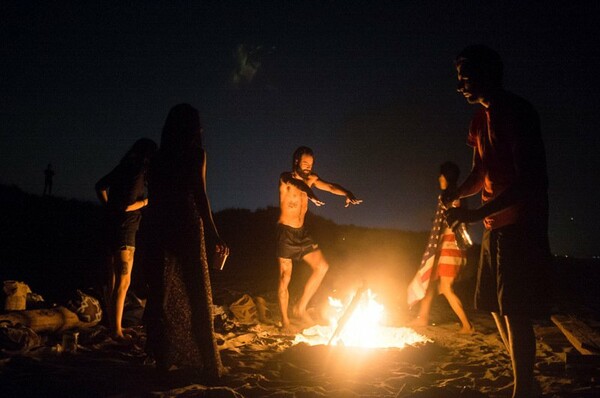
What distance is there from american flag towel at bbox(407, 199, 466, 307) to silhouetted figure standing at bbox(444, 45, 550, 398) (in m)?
3.31

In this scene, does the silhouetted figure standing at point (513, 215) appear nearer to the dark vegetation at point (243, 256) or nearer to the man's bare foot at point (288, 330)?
the dark vegetation at point (243, 256)

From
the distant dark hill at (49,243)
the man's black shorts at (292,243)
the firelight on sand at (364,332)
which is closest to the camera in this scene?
the firelight on sand at (364,332)

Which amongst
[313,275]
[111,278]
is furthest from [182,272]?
[313,275]

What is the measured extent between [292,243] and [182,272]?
2799 mm

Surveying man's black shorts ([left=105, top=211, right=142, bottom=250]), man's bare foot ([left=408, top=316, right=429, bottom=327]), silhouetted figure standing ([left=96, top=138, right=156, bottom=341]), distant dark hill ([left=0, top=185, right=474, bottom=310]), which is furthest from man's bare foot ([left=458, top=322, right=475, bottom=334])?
man's black shorts ([left=105, top=211, right=142, bottom=250])

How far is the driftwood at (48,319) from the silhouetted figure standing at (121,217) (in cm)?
59

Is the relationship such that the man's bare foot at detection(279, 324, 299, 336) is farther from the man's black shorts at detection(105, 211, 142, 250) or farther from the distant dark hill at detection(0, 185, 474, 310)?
the man's black shorts at detection(105, 211, 142, 250)

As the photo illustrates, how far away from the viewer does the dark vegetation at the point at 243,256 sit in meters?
8.79

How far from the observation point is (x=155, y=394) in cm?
296

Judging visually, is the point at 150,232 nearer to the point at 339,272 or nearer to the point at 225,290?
the point at 225,290

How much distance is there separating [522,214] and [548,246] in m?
0.29

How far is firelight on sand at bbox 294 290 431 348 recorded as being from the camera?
205 inches

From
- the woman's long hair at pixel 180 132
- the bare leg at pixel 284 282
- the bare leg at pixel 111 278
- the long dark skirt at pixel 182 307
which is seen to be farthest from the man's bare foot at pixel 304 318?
the woman's long hair at pixel 180 132

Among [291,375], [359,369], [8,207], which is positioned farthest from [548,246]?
[8,207]
